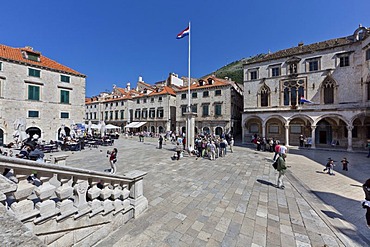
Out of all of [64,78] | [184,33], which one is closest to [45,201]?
[184,33]

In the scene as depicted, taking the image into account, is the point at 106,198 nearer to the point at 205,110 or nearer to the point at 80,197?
the point at 80,197

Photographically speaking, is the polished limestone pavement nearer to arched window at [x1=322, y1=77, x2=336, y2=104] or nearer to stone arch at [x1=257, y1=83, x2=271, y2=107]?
arched window at [x1=322, y1=77, x2=336, y2=104]

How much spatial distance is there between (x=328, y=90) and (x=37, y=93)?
37694 mm

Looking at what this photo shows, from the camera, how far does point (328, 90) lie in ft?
65.4

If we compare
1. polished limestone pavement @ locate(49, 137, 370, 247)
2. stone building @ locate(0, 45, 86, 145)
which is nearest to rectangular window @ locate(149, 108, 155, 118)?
stone building @ locate(0, 45, 86, 145)

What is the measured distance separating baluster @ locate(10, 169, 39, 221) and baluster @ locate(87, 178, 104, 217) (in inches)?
38.3

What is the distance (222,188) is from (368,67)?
22699 mm

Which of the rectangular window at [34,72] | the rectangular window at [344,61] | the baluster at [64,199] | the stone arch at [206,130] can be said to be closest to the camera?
the baluster at [64,199]

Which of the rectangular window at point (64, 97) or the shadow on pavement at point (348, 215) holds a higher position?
the rectangular window at point (64, 97)

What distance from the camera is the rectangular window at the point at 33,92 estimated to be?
65.2 ft

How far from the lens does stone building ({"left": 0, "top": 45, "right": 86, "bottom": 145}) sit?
1848 cm

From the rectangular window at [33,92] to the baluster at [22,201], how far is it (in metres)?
25.0

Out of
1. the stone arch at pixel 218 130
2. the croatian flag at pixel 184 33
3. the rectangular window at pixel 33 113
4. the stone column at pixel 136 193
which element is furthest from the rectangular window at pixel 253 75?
the rectangular window at pixel 33 113

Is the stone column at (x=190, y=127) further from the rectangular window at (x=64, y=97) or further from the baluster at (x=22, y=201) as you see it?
the rectangular window at (x=64, y=97)
